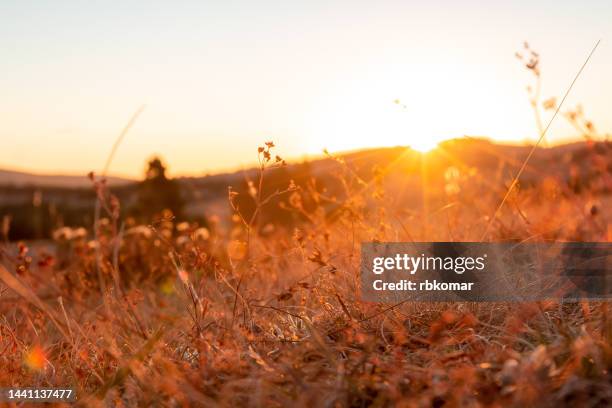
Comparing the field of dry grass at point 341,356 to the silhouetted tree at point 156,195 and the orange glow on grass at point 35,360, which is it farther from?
the silhouetted tree at point 156,195

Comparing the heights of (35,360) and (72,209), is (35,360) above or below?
below

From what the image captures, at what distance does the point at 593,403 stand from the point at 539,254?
1.18m

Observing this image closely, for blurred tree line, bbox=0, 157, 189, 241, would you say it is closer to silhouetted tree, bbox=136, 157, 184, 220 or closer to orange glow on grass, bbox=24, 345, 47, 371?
silhouetted tree, bbox=136, 157, 184, 220

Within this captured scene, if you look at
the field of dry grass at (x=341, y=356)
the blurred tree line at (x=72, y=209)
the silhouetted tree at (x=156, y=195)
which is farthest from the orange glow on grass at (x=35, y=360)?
the silhouetted tree at (x=156, y=195)

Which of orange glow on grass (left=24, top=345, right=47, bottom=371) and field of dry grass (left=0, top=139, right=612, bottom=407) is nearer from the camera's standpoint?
field of dry grass (left=0, top=139, right=612, bottom=407)

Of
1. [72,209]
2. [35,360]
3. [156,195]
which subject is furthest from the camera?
[72,209]

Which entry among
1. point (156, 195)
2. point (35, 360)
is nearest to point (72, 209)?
point (156, 195)

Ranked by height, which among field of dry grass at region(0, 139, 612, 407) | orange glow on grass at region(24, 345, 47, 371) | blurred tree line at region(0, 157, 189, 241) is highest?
blurred tree line at region(0, 157, 189, 241)

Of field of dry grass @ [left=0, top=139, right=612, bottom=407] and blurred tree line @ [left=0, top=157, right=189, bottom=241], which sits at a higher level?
blurred tree line @ [left=0, top=157, right=189, bottom=241]

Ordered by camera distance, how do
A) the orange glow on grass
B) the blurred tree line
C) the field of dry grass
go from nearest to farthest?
1. the field of dry grass
2. the orange glow on grass
3. the blurred tree line

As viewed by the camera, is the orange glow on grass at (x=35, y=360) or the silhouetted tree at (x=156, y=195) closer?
the orange glow on grass at (x=35, y=360)

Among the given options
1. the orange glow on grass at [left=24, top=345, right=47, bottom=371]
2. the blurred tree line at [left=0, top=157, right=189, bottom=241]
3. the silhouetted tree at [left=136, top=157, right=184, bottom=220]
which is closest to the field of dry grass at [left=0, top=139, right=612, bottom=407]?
the orange glow on grass at [left=24, top=345, right=47, bottom=371]

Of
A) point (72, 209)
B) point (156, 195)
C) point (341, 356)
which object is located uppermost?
point (156, 195)

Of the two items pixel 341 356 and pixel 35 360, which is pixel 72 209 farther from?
pixel 341 356
